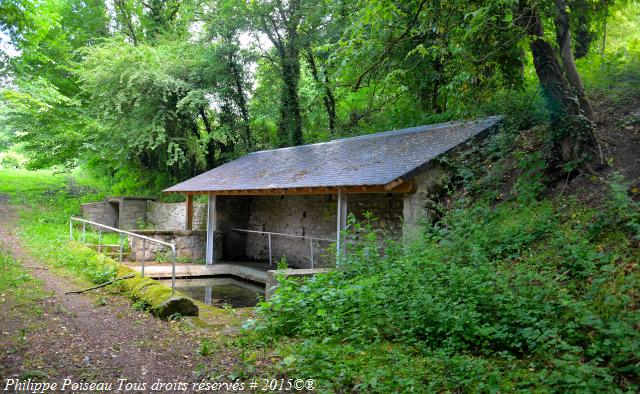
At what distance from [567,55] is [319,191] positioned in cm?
464

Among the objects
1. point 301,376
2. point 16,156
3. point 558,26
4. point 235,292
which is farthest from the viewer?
point 16,156

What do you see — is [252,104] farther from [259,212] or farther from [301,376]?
[301,376]

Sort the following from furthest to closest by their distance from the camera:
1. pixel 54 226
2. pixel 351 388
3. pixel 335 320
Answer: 1. pixel 54 226
2. pixel 335 320
3. pixel 351 388

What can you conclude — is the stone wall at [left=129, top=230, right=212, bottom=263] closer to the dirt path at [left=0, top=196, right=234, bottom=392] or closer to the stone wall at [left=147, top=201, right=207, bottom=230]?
the stone wall at [left=147, top=201, right=207, bottom=230]

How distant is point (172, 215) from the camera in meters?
15.9

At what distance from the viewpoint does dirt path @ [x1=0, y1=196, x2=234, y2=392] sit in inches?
154

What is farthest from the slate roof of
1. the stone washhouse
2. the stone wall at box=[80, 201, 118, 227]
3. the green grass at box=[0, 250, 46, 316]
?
the stone wall at box=[80, 201, 118, 227]

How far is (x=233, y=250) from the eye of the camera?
552 inches

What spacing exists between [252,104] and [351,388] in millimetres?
15200

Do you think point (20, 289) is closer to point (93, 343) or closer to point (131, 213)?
point (93, 343)

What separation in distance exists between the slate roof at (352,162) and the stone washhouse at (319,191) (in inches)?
1.1

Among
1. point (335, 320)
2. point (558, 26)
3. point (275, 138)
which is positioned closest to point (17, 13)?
point (335, 320)

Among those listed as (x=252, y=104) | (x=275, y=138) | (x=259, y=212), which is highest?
(x=252, y=104)

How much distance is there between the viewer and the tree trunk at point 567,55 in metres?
6.80
